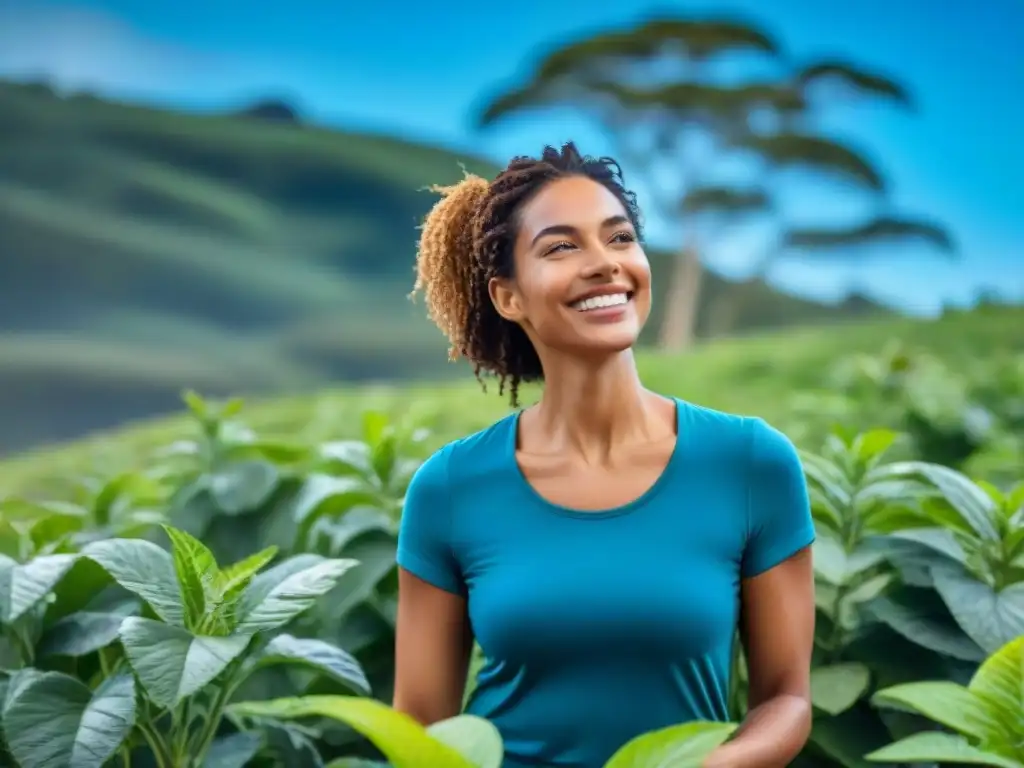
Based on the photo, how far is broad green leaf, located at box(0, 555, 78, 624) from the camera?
4.63 ft

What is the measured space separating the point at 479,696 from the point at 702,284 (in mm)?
8044

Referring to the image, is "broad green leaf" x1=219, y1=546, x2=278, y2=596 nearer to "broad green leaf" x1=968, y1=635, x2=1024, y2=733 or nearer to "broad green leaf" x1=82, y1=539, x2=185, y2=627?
"broad green leaf" x1=82, y1=539, x2=185, y2=627

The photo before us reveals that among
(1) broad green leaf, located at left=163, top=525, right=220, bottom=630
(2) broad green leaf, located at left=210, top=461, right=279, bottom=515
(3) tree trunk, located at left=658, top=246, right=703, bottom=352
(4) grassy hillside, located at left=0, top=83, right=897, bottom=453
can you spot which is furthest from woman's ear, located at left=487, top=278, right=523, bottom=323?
(3) tree trunk, located at left=658, top=246, right=703, bottom=352

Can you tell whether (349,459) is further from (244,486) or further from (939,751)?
(939,751)

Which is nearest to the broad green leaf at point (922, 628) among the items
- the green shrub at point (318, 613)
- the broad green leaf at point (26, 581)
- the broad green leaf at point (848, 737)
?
the green shrub at point (318, 613)

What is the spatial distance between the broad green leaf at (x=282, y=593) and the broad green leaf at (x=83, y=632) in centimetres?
21

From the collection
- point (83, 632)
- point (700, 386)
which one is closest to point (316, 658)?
point (83, 632)

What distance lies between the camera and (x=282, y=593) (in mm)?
1294

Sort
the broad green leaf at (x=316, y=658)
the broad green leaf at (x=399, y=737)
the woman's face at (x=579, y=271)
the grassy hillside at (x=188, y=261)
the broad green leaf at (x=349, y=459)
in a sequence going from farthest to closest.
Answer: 1. the grassy hillside at (x=188, y=261)
2. the broad green leaf at (x=349, y=459)
3. the broad green leaf at (x=316, y=658)
4. the woman's face at (x=579, y=271)
5. the broad green leaf at (x=399, y=737)

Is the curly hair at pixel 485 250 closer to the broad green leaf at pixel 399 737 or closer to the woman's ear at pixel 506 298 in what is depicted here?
the woman's ear at pixel 506 298

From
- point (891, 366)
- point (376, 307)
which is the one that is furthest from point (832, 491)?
point (376, 307)

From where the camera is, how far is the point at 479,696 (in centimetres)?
128

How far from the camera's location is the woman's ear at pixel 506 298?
1.29 m

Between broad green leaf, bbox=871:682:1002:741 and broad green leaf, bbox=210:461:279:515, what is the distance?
1.06m
